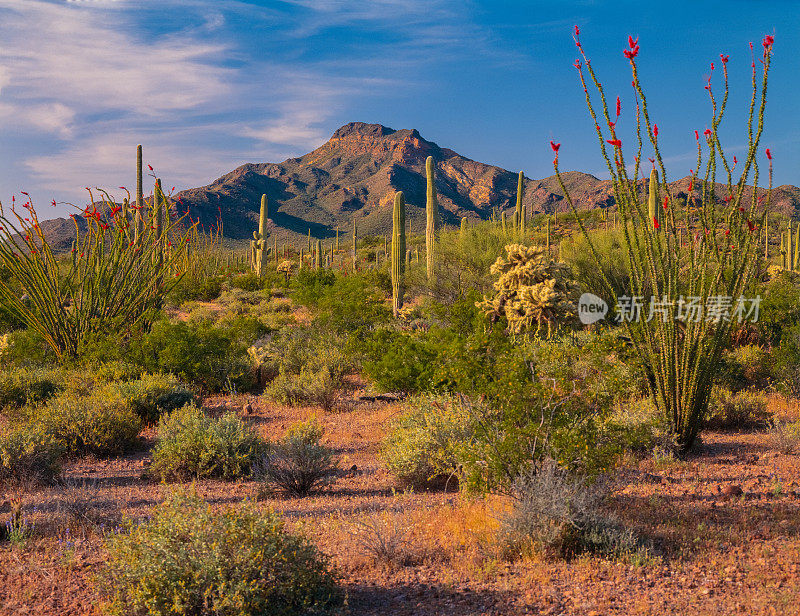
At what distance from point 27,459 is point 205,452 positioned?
188 cm

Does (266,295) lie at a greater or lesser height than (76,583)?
greater

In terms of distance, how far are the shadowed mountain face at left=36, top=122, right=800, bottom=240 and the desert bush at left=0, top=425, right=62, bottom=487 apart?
228 feet

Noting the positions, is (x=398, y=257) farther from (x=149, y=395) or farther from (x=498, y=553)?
(x=498, y=553)

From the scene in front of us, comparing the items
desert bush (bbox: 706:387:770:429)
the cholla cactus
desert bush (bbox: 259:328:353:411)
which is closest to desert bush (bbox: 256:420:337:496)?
desert bush (bbox: 259:328:353:411)

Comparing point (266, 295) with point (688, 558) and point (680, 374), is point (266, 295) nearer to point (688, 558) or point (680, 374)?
point (680, 374)

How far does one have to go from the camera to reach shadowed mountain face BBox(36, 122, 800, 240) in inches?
4198

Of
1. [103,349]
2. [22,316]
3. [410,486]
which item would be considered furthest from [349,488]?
[22,316]

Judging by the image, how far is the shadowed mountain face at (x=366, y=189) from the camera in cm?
10662

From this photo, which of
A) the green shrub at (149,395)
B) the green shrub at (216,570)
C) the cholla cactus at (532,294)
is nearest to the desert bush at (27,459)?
the green shrub at (149,395)

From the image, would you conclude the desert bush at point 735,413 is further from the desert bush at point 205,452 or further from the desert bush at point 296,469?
the desert bush at point 205,452

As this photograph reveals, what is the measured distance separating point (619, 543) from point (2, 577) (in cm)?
432

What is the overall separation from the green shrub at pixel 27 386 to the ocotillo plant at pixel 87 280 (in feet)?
3.61

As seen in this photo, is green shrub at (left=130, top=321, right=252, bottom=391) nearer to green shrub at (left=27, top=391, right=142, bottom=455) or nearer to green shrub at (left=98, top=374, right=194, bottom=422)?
green shrub at (left=98, top=374, right=194, bottom=422)

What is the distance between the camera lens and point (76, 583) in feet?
13.1
